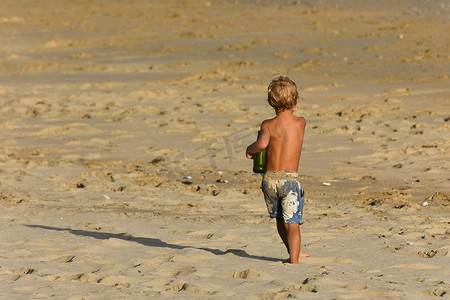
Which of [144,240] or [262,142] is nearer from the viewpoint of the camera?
[262,142]

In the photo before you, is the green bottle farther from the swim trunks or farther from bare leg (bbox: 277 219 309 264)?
bare leg (bbox: 277 219 309 264)

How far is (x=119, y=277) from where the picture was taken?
5.14 m

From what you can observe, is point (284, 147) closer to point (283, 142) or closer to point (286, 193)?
point (283, 142)

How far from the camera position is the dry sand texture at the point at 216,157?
5.27m

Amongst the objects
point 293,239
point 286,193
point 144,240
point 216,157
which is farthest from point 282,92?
point 216,157

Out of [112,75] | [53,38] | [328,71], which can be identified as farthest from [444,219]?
[53,38]

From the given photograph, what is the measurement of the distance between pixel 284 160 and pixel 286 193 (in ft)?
0.65

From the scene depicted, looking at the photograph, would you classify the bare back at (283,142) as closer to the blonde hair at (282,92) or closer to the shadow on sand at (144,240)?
the blonde hair at (282,92)

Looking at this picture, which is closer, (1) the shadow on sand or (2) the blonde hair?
(2) the blonde hair

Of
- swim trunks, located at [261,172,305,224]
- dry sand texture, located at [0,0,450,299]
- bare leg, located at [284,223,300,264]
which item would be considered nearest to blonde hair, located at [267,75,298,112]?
swim trunks, located at [261,172,305,224]

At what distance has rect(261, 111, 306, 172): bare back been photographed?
5344 mm

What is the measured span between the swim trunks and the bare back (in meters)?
0.05

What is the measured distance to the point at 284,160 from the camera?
5.34 meters

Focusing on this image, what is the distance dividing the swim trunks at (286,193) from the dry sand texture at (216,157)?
316 millimetres
